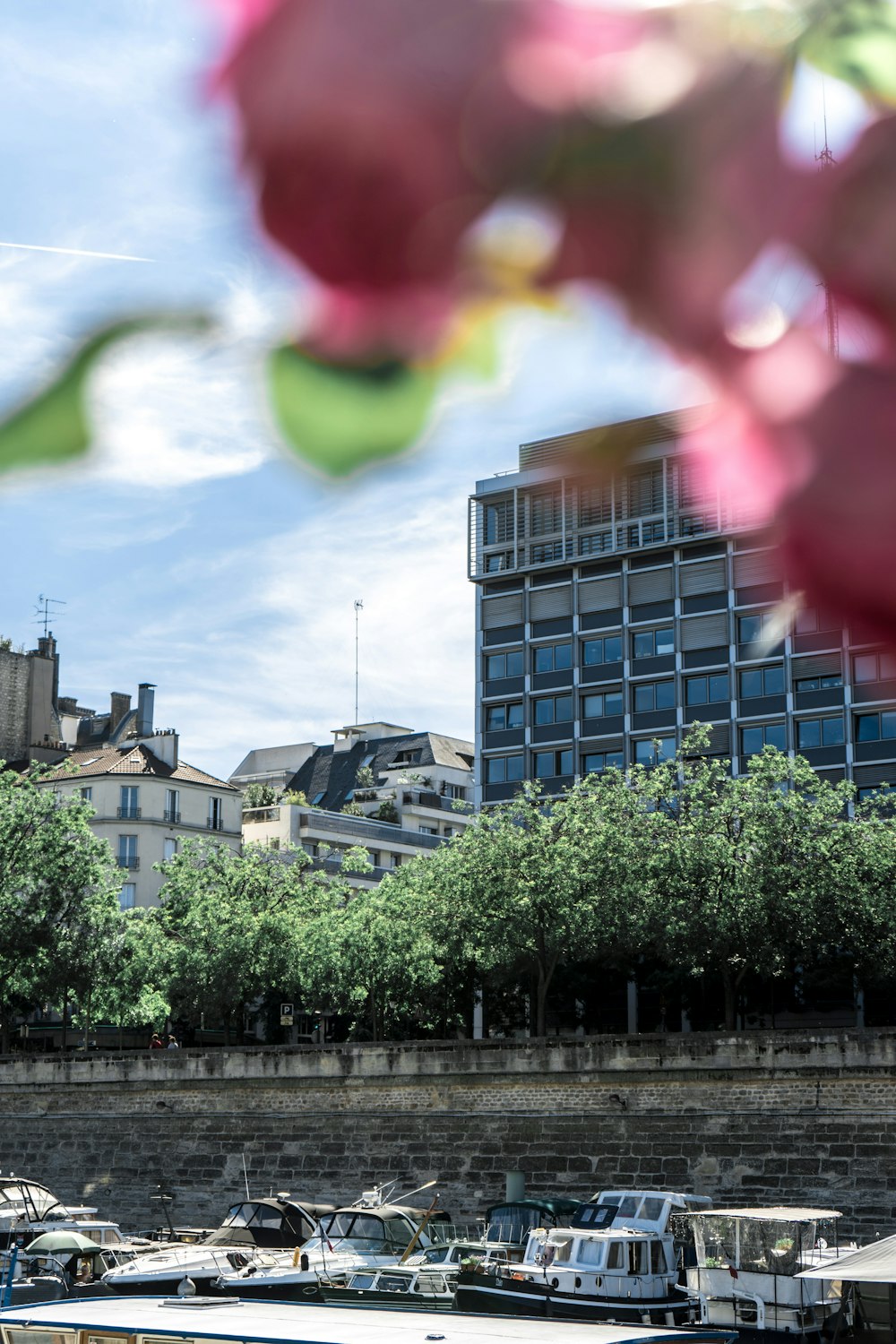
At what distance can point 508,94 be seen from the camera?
69 centimetres

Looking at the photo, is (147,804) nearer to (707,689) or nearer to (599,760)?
(599,760)

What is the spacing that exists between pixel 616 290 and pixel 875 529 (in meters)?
0.17

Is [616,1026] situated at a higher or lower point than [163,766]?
lower

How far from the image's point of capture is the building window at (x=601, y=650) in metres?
54.8

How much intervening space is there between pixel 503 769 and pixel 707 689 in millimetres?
9246

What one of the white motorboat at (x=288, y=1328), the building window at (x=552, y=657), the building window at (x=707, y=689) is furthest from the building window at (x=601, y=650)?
the white motorboat at (x=288, y=1328)

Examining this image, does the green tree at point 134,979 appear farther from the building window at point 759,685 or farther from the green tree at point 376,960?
the building window at point 759,685

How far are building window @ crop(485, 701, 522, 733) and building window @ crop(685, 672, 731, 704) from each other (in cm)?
717

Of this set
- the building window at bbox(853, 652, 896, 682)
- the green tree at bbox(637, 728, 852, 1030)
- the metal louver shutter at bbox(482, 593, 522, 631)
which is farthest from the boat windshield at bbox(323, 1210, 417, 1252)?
the metal louver shutter at bbox(482, 593, 522, 631)

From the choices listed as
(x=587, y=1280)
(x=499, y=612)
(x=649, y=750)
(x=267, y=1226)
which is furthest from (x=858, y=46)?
(x=499, y=612)

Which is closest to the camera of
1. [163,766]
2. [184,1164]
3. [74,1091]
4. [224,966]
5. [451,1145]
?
[451,1145]

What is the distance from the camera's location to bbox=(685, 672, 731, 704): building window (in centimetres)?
5284

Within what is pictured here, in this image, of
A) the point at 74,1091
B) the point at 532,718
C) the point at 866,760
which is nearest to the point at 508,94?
the point at 74,1091

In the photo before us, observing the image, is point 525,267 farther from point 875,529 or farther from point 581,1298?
point 581,1298
